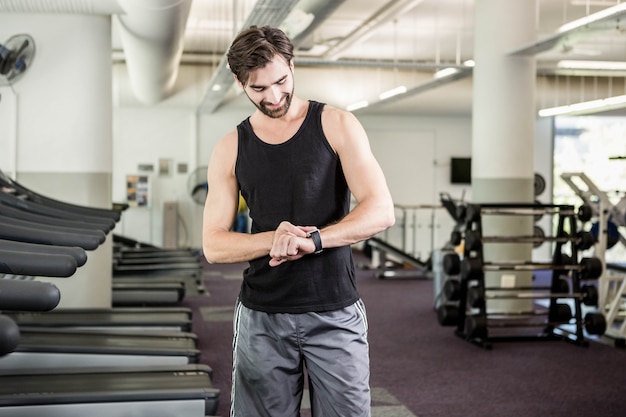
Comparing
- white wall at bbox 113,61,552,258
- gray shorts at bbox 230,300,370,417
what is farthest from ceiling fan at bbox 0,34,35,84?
white wall at bbox 113,61,552,258

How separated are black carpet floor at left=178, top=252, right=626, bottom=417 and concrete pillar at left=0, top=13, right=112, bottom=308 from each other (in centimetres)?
167

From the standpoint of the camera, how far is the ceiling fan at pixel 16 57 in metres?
6.30

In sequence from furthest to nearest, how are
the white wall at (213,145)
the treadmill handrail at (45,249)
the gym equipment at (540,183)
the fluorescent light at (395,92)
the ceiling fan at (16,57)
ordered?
the gym equipment at (540,183)
the white wall at (213,145)
the fluorescent light at (395,92)
the ceiling fan at (16,57)
the treadmill handrail at (45,249)

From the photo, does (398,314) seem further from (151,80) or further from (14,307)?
(14,307)

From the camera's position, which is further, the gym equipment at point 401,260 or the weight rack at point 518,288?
the gym equipment at point 401,260

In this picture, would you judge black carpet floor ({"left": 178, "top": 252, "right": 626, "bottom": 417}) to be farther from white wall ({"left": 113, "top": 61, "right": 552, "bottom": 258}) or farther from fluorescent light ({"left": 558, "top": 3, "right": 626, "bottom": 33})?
white wall ({"left": 113, "top": 61, "right": 552, "bottom": 258})

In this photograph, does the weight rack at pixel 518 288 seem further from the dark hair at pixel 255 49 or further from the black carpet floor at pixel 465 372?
the dark hair at pixel 255 49

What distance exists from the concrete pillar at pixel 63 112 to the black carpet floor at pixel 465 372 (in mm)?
1671

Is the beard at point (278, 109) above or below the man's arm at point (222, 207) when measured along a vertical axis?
above

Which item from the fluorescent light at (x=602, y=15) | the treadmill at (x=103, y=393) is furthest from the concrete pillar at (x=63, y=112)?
the fluorescent light at (x=602, y=15)

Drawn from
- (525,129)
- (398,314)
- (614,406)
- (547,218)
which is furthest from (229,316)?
(547,218)

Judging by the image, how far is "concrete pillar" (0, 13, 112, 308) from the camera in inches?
265

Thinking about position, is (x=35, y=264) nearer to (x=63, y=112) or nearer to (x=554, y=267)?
(x=63, y=112)

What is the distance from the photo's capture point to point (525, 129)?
768 cm
